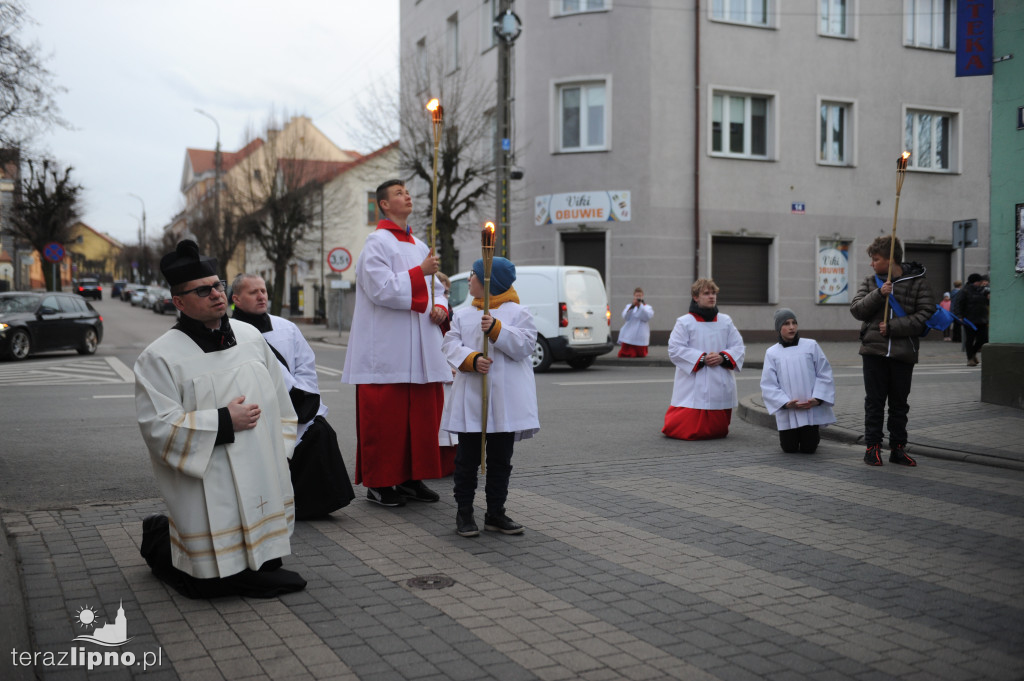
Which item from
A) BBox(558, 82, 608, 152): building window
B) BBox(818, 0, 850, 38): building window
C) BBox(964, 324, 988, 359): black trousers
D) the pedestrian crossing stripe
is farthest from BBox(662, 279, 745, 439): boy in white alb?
BBox(818, 0, 850, 38): building window

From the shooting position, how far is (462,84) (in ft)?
93.0

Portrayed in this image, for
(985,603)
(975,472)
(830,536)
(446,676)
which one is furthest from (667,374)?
(446,676)

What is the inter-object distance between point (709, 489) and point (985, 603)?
2759mm

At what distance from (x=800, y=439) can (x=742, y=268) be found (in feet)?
60.9

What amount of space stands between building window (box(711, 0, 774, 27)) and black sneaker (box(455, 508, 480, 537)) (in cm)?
2331

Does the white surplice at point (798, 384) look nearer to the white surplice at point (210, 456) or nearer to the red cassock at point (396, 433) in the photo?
Result: the red cassock at point (396, 433)

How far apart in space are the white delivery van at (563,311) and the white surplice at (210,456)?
13.5 metres

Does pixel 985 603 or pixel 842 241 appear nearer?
pixel 985 603

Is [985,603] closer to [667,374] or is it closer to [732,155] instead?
[667,374]

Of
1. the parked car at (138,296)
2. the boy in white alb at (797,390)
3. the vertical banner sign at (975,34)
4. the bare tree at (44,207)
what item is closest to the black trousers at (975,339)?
the vertical banner sign at (975,34)

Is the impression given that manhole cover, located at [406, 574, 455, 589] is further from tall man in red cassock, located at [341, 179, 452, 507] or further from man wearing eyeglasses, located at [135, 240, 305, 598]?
tall man in red cassock, located at [341, 179, 452, 507]

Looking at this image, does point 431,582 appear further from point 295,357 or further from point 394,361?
point 295,357

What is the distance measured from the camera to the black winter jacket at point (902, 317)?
7.78 meters

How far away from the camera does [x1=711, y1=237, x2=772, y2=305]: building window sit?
87.1ft
